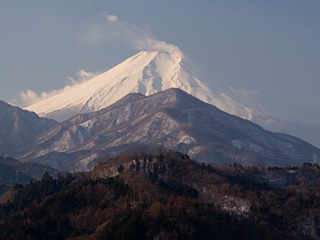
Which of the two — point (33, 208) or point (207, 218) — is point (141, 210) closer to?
point (207, 218)

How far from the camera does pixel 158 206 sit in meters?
80.9

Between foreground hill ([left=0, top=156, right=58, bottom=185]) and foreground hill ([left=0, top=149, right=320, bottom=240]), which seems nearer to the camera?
foreground hill ([left=0, top=149, right=320, bottom=240])

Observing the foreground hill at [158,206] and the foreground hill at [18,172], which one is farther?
the foreground hill at [18,172]

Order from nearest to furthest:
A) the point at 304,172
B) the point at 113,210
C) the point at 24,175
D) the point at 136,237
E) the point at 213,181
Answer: the point at 136,237
the point at 113,210
the point at 213,181
the point at 304,172
the point at 24,175

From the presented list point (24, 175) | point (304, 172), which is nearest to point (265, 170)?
point (304, 172)

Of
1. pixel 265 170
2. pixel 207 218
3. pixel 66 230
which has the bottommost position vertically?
pixel 66 230

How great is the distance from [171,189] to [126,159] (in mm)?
20579

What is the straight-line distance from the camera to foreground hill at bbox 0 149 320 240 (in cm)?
7631

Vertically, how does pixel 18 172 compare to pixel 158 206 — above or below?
above

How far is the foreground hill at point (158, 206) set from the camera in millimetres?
76312

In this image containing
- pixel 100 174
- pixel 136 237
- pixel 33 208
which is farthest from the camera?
pixel 100 174

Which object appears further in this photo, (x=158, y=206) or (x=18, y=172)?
(x=18, y=172)

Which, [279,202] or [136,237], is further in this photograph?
[279,202]

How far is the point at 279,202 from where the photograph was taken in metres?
97.7
